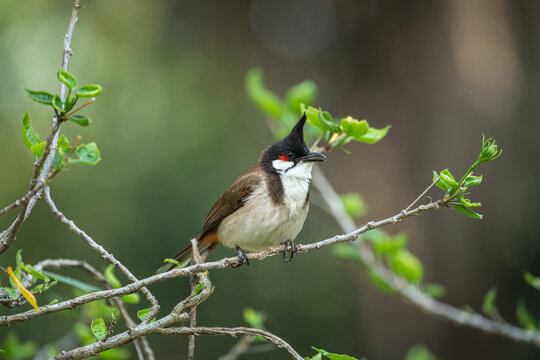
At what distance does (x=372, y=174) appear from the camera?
5.84m

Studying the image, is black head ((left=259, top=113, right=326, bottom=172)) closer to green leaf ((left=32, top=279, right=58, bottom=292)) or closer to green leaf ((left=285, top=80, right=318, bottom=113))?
green leaf ((left=285, top=80, right=318, bottom=113))

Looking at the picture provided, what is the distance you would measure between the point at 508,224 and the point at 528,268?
17.3 inches

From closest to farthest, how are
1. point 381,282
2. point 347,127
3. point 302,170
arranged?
1. point 347,127
2. point 381,282
3. point 302,170

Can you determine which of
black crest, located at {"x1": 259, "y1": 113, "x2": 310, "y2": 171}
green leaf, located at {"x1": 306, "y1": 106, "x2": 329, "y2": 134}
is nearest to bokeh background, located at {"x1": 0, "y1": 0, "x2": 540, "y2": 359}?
black crest, located at {"x1": 259, "y1": 113, "x2": 310, "y2": 171}

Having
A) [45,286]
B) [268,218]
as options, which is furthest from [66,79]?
[268,218]

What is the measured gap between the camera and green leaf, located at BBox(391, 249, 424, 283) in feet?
8.59

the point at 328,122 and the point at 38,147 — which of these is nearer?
the point at 38,147

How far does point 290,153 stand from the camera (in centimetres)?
290

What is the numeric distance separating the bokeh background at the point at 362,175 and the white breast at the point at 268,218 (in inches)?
89.3

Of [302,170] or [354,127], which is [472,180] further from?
[302,170]

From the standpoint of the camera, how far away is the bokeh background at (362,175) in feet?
17.3

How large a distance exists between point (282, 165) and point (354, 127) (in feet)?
3.84

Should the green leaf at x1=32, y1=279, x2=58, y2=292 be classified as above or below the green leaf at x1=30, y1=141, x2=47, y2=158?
below

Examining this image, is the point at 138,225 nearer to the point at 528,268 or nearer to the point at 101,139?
the point at 101,139
